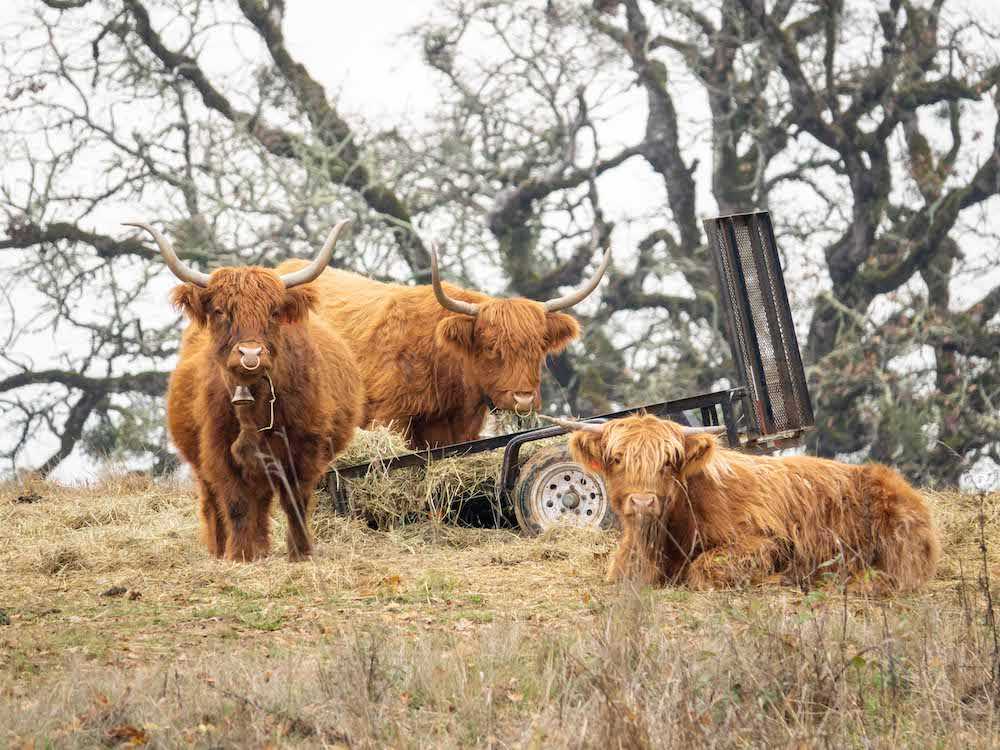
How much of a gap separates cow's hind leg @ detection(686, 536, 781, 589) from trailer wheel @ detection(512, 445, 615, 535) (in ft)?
6.00

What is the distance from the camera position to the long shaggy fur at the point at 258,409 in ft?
22.1

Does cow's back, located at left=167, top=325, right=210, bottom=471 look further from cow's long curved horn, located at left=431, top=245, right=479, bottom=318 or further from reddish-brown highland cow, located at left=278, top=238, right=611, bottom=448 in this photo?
cow's long curved horn, located at left=431, top=245, right=479, bottom=318

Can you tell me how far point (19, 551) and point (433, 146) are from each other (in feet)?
35.6

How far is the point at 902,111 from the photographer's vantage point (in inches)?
685

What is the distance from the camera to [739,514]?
586 cm

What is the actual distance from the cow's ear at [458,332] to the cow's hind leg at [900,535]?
3.30 meters

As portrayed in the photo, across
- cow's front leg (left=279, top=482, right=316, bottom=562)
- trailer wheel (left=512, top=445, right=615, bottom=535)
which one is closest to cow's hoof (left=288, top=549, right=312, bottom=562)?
cow's front leg (left=279, top=482, right=316, bottom=562)

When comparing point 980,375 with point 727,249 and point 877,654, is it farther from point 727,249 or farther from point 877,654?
point 877,654

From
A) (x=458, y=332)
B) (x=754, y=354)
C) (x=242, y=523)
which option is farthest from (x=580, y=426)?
(x=458, y=332)

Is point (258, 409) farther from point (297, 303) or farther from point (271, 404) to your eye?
point (297, 303)

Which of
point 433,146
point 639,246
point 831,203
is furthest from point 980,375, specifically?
point 433,146

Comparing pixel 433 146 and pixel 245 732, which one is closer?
pixel 245 732

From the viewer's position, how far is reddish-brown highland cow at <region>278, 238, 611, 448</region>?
8695 millimetres

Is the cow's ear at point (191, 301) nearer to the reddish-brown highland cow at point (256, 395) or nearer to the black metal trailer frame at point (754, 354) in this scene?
the reddish-brown highland cow at point (256, 395)
